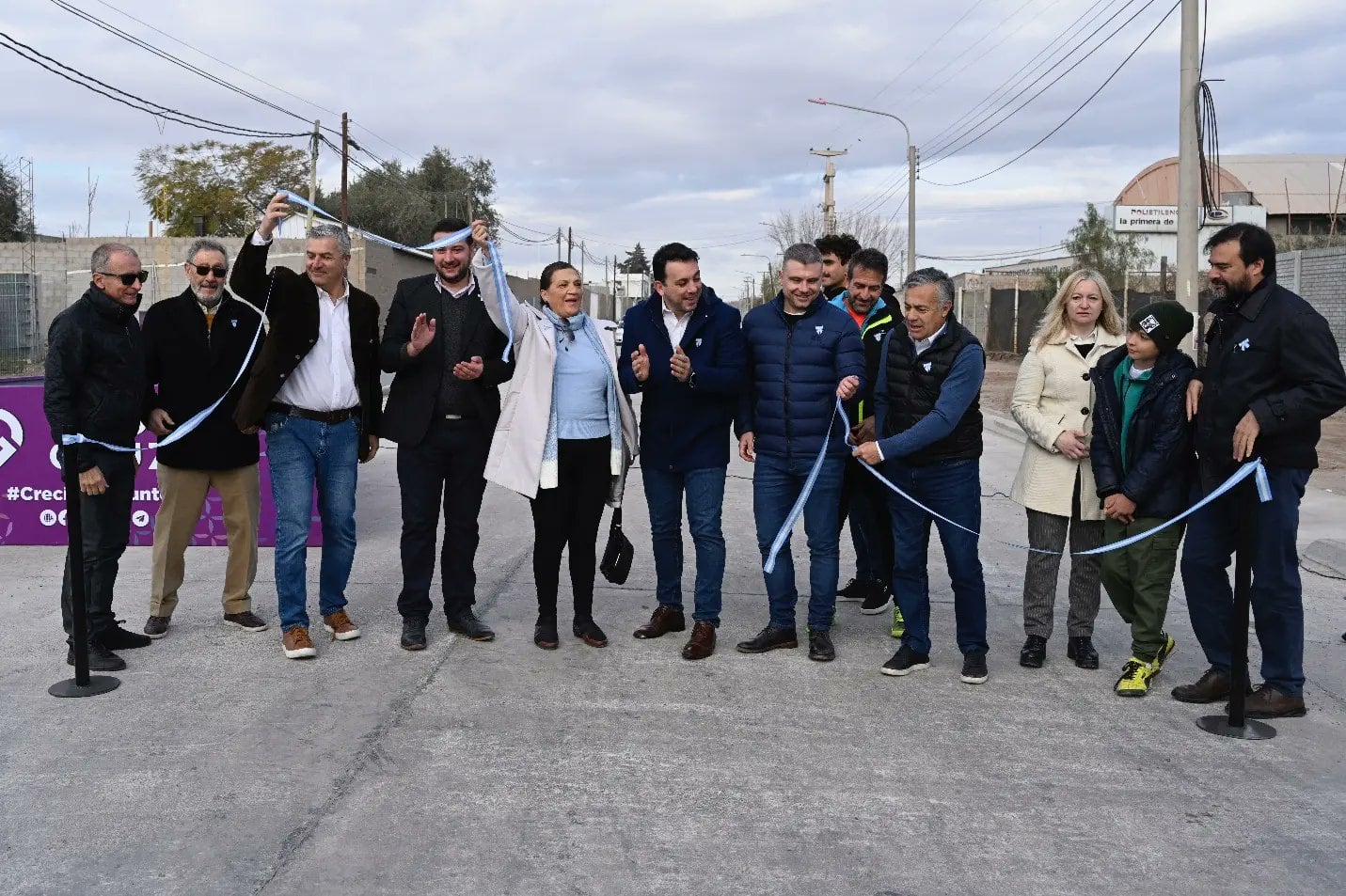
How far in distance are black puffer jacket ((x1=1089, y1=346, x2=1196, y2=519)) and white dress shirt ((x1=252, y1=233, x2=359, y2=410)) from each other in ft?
12.0

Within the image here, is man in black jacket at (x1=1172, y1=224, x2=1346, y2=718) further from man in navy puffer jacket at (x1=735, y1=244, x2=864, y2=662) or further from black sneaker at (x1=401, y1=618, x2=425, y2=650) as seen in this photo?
black sneaker at (x1=401, y1=618, x2=425, y2=650)

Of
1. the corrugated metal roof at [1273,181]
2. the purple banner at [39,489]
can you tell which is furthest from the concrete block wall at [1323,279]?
the corrugated metal roof at [1273,181]

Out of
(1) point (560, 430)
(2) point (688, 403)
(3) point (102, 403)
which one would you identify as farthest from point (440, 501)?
(3) point (102, 403)

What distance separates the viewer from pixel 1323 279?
20266 millimetres

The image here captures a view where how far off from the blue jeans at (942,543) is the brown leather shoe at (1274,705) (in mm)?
1167

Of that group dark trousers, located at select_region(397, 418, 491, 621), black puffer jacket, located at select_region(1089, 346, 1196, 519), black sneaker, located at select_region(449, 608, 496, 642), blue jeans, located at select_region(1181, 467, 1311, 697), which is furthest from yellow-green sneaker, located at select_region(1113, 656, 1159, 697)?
dark trousers, located at select_region(397, 418, 491, 621)

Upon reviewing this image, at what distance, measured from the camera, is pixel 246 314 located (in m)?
6.39

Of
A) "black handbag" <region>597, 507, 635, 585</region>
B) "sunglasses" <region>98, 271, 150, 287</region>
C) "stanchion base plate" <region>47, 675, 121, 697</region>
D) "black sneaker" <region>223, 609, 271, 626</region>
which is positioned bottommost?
"stanchion base plate" <region>47, 675, 121, 697</region>

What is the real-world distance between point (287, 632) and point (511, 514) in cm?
428

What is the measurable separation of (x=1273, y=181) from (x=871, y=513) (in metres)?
64.8

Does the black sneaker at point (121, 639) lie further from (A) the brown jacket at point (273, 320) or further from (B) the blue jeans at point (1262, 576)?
(B) the blue jeans at point (1262, 576)

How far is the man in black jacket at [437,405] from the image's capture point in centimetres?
614

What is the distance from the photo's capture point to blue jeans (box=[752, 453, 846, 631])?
6113 mm

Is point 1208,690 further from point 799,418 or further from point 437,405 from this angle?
point 437,405
